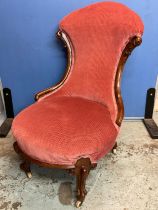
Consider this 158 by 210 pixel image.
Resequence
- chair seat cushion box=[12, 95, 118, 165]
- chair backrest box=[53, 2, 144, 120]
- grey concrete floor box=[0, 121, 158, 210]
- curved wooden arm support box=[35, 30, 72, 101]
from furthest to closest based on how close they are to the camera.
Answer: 1. curved wooden arm support box=[35, 30, 72, 101]
2. chair backrest box=[53, 2, 144, 120]
3. grey concrete floor box=[0, 121, 158, 210]
4. chair seat cushion box=[12, 95, 118, 165]

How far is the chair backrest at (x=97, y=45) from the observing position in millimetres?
1474

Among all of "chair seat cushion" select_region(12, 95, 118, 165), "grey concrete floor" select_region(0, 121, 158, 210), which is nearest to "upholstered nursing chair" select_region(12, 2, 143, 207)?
"chair seat cushion" select_region(12, 95, 118, 165)

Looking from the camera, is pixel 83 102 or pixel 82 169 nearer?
pixel 82 169

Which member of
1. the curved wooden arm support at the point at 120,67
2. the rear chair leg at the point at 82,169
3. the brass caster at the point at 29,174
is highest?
the curved wooden arm support at the point at 120,67

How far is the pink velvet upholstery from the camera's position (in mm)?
1202

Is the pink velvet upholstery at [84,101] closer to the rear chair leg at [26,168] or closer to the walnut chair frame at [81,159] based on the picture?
the walnut chair frame at [81,159]

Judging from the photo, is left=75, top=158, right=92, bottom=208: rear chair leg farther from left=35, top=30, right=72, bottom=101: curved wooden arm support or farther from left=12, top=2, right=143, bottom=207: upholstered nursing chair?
left=35, top=30, right=72, bottom=101: curved wooden arm support

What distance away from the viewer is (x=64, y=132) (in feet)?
4.02

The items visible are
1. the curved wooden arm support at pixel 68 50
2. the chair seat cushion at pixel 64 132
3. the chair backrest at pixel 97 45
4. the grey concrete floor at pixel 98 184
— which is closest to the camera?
the chair seat cushion at pixel 64 132

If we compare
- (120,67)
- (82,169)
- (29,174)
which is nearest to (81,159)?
(82,169)

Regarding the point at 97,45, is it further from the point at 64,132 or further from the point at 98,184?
the point at 98,184

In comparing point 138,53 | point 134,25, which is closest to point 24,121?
point 134,25

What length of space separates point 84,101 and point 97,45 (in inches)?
14.6

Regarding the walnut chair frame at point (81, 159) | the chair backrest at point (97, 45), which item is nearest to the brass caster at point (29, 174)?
the walnut chair frame at point (81, 159)
